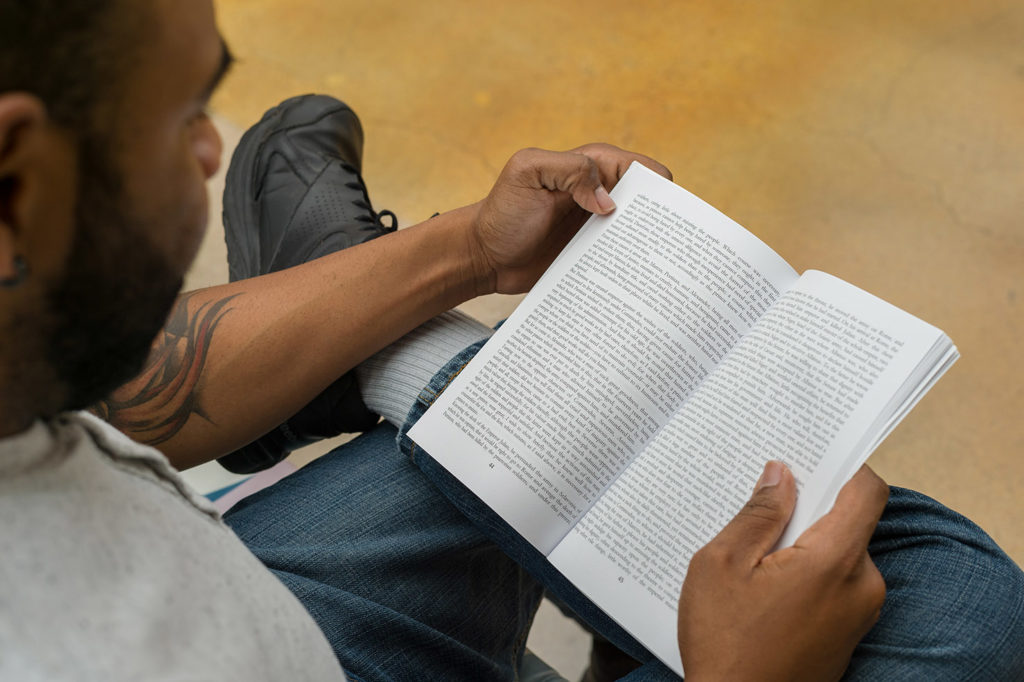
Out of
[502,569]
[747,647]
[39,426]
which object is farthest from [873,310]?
[39,426]

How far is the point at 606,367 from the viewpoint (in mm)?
658

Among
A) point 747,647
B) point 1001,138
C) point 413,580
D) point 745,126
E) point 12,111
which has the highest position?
point 1001,138

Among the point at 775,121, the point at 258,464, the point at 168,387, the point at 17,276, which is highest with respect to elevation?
the point at 775,121

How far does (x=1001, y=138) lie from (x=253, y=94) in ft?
4.16

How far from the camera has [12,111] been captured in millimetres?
328

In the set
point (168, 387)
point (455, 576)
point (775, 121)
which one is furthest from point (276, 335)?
point (775, 121)

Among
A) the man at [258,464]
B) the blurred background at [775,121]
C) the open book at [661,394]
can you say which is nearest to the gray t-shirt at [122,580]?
the man at [258,464]

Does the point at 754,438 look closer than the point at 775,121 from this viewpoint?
Yes

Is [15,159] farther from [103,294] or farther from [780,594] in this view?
[780,594]

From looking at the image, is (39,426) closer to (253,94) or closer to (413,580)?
(413,580)

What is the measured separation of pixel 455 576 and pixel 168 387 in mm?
303

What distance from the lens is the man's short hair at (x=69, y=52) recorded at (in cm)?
34

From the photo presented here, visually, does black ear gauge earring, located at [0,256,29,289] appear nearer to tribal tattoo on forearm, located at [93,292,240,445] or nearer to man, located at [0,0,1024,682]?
man, located at [0,0,1024,682]

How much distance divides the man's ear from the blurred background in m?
0.85
